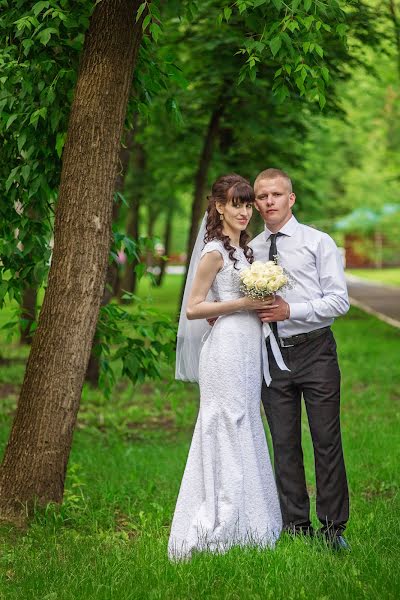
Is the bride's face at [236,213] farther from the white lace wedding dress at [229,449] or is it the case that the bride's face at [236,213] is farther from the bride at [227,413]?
the white lace wedding dress at [229,449]

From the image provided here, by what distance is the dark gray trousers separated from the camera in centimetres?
542

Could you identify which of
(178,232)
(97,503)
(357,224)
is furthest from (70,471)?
(178,232)

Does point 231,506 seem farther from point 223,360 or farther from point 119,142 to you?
point 119,142

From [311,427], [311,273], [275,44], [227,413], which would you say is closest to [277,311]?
[311,273]

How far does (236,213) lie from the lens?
5.32 metres

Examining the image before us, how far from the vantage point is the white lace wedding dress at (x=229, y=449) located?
5246 millimetres

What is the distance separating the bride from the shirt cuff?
0.74ft

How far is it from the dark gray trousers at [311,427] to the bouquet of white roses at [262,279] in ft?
1.72

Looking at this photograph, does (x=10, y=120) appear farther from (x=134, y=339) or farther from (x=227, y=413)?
(x=227, y=413)

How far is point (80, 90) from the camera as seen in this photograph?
21.0 feet

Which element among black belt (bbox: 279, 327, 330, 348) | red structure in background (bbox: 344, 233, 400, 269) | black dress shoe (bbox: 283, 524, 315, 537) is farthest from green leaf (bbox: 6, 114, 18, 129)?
red structure in background (bbox: 344, 233, 400, 269)

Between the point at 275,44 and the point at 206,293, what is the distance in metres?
1.62

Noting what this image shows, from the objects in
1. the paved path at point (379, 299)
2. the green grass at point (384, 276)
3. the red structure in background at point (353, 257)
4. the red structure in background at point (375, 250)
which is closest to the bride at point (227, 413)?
the paved path at point (379, 299)

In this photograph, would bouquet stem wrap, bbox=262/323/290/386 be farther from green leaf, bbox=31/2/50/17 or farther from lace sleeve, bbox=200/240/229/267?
green leaf, bbox=31/2/50/17
